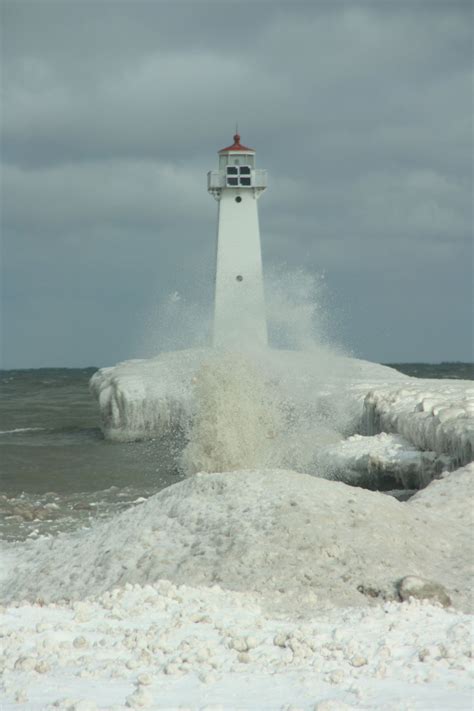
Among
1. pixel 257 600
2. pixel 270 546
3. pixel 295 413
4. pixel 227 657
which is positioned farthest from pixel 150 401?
pixel 227 657

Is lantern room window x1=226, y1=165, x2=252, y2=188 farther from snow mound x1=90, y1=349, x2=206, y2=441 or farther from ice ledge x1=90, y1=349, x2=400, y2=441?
snow mound x1=90, y1=349, x2=206, y2=441

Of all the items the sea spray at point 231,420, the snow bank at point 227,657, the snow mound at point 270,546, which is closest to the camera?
the snow bank at point 227,657

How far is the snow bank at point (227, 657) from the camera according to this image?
12.2ft

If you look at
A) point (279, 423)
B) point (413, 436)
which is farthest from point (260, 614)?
point (279, 423)

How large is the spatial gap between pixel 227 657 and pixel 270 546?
1.53m

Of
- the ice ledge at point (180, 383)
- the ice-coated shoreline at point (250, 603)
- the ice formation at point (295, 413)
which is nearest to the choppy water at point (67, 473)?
the ice ledge at point (180, 383)

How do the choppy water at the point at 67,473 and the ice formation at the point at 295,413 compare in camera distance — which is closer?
the choppy water at the point at 67,473

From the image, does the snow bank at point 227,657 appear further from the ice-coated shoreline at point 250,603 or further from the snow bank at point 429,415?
the snow bank at point 429,415

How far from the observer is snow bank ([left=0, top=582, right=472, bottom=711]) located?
3.73 metres

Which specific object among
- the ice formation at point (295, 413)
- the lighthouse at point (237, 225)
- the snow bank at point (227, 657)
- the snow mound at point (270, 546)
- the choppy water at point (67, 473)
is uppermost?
the lighthouse at point (237, 225)

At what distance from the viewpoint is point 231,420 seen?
13352mm

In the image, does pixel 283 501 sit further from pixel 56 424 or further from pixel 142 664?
pixel 56 424

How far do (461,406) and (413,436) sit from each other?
0.67 meters

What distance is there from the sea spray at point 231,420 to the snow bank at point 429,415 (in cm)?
172
